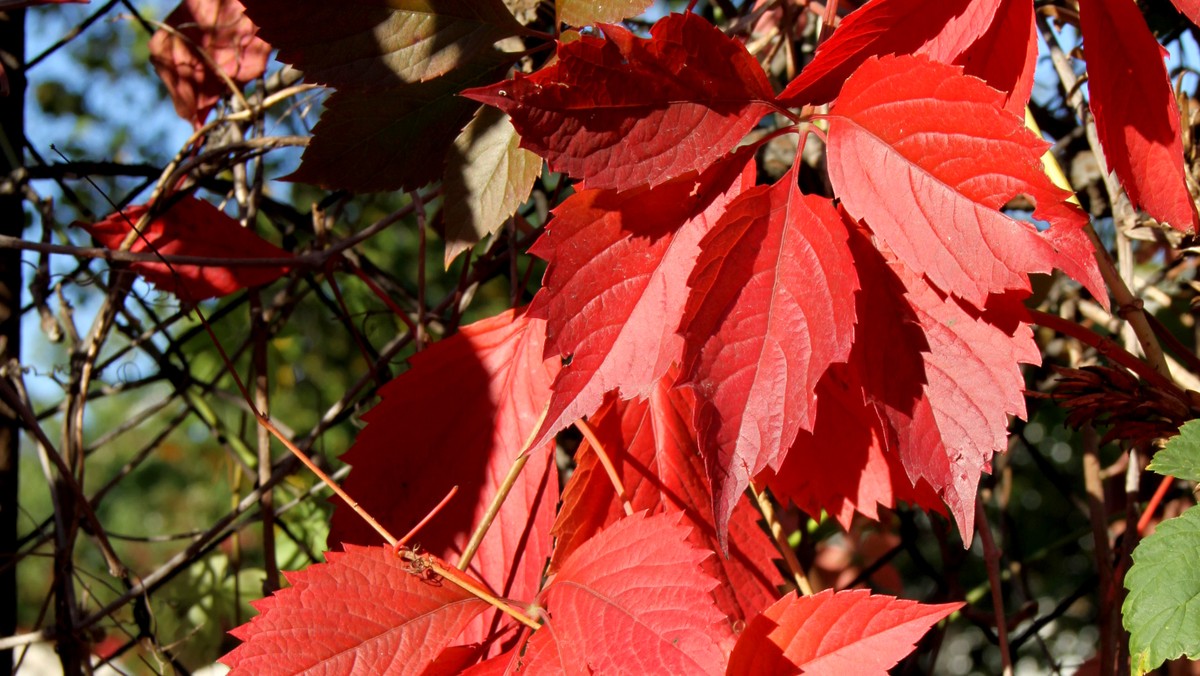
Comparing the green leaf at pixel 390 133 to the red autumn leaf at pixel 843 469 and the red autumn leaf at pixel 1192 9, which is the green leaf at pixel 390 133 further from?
the red autumn leaf at pixel 1192 9

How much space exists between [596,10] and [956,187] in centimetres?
30

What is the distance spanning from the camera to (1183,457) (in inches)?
23.2

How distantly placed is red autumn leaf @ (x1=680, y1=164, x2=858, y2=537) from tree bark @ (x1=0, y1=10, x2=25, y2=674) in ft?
2.56

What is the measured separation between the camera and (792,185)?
1.82 feet

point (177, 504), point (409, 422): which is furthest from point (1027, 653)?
point (177, 504)

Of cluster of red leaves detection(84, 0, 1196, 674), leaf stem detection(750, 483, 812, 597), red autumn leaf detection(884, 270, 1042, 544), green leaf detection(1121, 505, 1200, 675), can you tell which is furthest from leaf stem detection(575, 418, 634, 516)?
green leaf detection(1121, 505, 1200, 675)

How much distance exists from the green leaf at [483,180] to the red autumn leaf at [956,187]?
268mm

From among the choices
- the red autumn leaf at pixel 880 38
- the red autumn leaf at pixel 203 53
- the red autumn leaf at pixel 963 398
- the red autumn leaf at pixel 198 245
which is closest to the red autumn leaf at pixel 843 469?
the red autumn leaf at pixel 963 398

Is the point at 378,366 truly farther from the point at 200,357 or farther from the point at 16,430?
the point at 200,357

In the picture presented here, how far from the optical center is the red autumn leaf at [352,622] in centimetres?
56

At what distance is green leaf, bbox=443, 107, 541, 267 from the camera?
70 centimetres

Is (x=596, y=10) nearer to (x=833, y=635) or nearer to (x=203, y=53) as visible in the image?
(x=833, y=635)

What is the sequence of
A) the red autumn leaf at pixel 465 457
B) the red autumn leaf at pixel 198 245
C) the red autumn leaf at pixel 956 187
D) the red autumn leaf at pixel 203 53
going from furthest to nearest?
1. the red autumn leaf at pixel 203 53
2. the red autumn leaf at pixel 198 245
3. the red autumn leaf at pixel 465 457
4. the red autumn leaf at pixel 956 187

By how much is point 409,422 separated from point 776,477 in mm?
295
